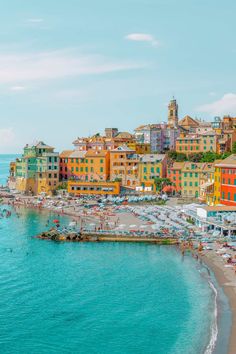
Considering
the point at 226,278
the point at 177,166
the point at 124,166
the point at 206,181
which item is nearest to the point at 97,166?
the point at 124,166

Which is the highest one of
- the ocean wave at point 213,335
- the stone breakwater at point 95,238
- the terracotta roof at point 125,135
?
the terracotta roof at point 125,135

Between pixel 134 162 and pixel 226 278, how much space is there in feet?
223

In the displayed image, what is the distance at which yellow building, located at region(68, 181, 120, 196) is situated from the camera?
4439 inches

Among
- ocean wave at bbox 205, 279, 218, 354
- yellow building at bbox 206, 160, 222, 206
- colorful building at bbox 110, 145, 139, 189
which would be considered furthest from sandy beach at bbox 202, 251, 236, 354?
colorful building at bbox 110, 145, 139, 189

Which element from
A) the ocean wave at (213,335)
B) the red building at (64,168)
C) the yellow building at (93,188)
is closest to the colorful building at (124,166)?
the yellow building at (93,188)

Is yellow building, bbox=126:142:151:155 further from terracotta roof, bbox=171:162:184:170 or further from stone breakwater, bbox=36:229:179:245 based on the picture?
stone breakwater, bbox=36:229:179:245

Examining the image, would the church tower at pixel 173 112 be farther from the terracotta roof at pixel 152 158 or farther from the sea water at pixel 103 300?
the sea water at pixel 103 300

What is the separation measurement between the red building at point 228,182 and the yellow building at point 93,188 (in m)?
33.7

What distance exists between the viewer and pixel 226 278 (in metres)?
50.5

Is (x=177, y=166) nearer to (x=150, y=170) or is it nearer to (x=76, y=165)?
(x=150, y=170)

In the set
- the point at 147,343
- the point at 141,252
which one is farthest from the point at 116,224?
the point at 147,343

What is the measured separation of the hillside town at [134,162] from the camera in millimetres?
110875

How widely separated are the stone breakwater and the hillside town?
1299 inches

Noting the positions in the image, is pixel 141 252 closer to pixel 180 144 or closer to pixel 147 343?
pixel 147 343
